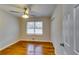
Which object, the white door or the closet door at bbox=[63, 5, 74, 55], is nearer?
the white door

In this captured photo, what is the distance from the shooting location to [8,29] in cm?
185

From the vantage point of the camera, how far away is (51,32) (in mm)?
2379

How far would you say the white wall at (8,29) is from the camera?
67.8 inches

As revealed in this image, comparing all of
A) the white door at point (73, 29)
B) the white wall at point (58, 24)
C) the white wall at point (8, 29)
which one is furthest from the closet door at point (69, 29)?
the white wall at point (8, 29)

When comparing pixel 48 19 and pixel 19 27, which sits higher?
pixel 48 19

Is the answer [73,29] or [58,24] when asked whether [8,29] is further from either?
[73,29]

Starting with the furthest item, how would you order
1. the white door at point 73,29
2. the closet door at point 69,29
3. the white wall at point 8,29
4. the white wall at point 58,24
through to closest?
1. the white wall at point 8,29
2. the white wall at point 58,24
3. the closet door at point 69,29
4. the white door at point 73,29

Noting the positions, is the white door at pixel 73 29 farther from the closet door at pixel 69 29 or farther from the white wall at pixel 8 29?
the white wall at pixel 8 29

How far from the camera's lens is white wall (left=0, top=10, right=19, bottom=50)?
1722 millimetres

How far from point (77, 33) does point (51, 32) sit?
1.76m

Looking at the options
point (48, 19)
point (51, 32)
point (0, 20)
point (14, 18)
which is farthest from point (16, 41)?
point (51, 32)

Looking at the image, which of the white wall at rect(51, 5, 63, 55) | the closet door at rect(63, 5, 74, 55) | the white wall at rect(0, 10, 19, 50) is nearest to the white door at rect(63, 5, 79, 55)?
the closet door at rect(63, 5, 74, 55)

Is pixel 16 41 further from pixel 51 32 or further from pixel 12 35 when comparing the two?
pixel 51 32

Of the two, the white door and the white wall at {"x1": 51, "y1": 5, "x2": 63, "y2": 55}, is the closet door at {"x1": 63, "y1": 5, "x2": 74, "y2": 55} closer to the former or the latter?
the white door
